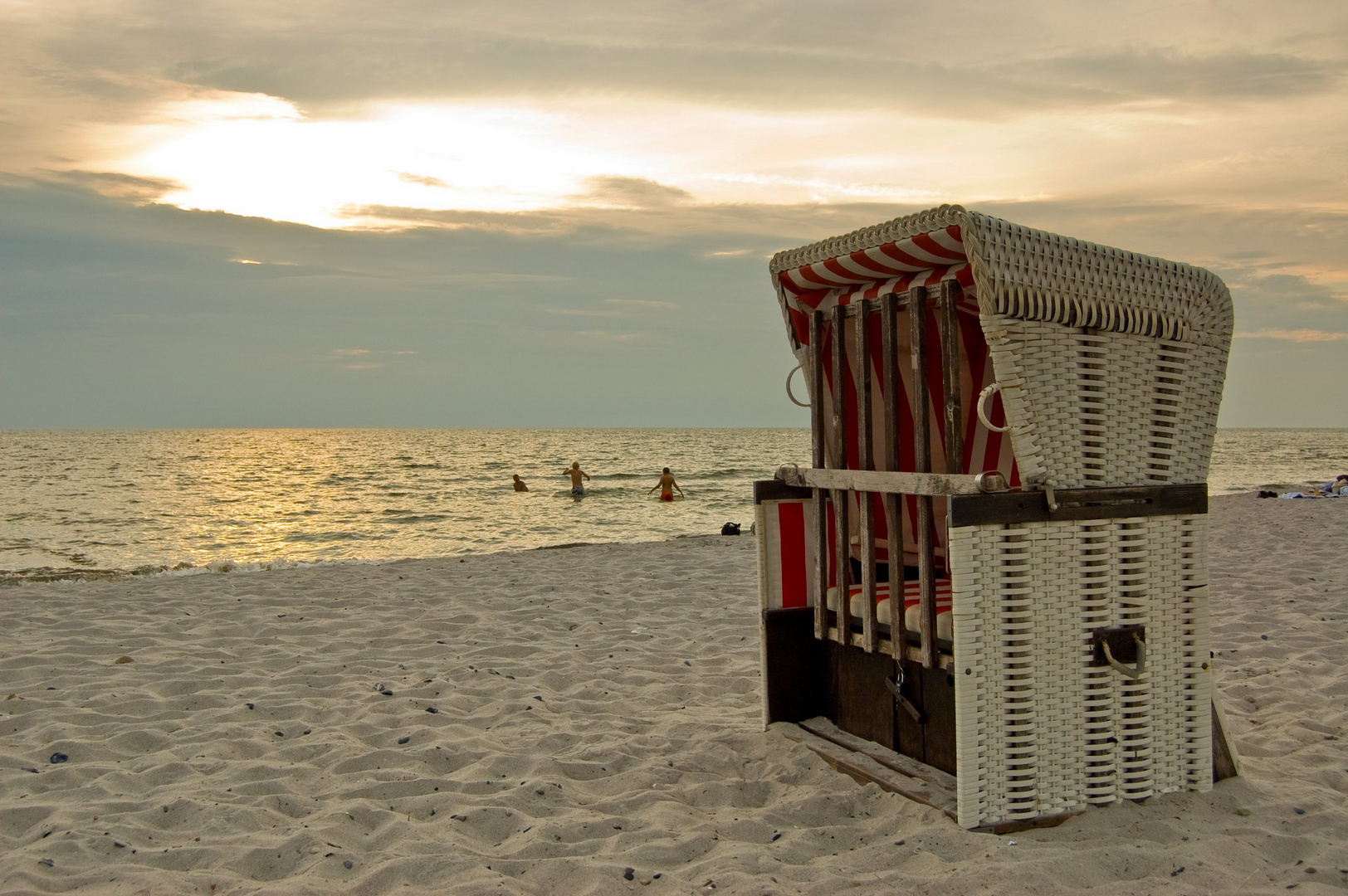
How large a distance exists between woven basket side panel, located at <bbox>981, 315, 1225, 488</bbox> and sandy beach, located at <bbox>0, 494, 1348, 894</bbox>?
3.88 ft

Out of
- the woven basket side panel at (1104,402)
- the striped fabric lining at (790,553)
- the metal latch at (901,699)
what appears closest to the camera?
the woven basket side panel at (1104,402)

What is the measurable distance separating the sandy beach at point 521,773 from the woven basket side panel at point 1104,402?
118 centimetres

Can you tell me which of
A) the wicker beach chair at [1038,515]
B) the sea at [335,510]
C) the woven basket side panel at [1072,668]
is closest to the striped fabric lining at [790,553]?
the wicker beach chair at [1038,515]

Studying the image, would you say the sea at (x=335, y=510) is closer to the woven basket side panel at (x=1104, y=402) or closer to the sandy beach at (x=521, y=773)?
the sandy beach at (x=521, y=773)

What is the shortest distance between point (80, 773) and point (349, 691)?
1413mm

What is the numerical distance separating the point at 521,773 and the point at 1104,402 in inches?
105

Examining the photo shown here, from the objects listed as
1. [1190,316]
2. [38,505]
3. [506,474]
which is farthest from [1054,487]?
[506,474]

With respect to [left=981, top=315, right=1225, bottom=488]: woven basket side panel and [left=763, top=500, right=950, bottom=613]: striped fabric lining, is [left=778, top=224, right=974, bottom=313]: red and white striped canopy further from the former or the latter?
[left=763, top=500, right=950, bottom=613]: striped fabric lining

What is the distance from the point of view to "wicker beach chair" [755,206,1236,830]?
286cm

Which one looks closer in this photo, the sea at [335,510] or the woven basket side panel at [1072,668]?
the woven basket side panel at [1072,668]

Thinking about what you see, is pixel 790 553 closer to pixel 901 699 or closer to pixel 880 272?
pixel 901 699

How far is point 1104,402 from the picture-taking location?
3.05 m

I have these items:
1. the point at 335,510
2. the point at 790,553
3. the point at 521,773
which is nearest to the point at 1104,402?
the point at 790,553

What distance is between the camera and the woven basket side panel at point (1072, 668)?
2.86 metres
